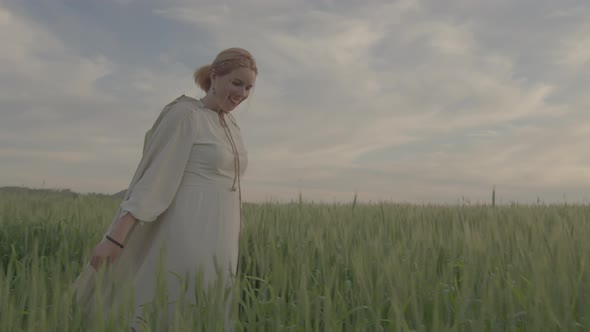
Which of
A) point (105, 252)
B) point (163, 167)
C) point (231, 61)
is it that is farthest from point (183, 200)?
point (231, 61)

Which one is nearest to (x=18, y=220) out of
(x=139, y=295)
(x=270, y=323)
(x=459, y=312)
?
(x=139, y=295)

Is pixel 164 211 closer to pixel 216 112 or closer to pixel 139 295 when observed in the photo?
pixel 139 295

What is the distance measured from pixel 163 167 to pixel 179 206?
0.65 ft

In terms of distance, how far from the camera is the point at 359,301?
1.96m

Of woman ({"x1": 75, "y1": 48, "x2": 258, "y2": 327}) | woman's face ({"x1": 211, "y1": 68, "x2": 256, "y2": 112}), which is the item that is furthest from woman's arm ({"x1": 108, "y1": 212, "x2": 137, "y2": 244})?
woman's face ({"x1": 211, "y1": 68, "x2": 256, "y2": 112})

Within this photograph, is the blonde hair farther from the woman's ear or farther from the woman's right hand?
the woman's right hand

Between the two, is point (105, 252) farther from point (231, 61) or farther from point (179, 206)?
point (231, 61)

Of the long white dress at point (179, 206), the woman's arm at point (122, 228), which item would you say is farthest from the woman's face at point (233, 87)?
the woman's arm at point (122, 228)

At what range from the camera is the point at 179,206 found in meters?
2.42

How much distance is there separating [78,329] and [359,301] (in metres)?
1.00

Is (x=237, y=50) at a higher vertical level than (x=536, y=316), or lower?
higher

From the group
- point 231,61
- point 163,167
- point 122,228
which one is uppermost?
point 231,61

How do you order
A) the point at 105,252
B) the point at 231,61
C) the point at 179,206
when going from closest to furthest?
1. the point at 105,252
2. the point at 179,206
3. the point at 231,61

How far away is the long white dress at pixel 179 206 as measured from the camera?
2.35 meters
